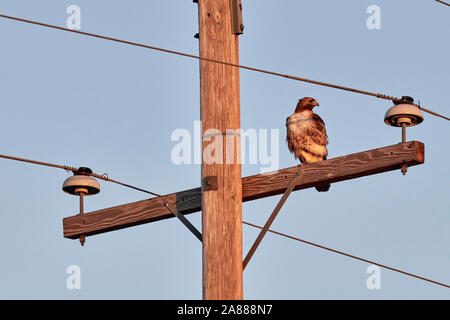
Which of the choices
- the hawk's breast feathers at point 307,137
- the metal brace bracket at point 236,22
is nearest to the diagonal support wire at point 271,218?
the metal brace bracket at point 236,22

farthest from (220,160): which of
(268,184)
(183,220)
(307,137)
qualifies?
(307,137)

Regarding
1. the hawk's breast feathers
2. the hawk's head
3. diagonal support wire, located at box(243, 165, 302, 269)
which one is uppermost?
the hawk's head

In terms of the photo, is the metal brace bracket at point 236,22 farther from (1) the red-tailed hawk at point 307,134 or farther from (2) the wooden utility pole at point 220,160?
(1) the red-tailed hawk at point 307,134

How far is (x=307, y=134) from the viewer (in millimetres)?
11188

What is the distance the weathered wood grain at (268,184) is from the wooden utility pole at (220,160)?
0.82 ft

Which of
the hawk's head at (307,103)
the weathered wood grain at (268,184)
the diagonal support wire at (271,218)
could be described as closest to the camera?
the weathered wood grain at (268,184)

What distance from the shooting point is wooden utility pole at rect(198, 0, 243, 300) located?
22.4ft

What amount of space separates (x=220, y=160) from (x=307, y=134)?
4.10 metres

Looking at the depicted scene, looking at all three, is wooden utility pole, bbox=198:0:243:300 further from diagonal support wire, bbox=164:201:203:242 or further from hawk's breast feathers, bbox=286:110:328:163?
hawk's breast feathers, bbox=286:110:328:163

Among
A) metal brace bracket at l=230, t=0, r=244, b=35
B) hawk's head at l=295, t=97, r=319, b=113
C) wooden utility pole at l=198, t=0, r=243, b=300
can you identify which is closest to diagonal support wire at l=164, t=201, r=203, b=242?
wooden utility pole at l=198, t=0, r=243, b=300

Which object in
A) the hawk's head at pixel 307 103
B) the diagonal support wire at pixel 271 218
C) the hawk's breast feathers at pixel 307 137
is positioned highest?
the hawk's head at pixel 307 103

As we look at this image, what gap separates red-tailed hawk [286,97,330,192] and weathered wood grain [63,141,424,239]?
12.4 feet

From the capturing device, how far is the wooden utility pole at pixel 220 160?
22.4ft
